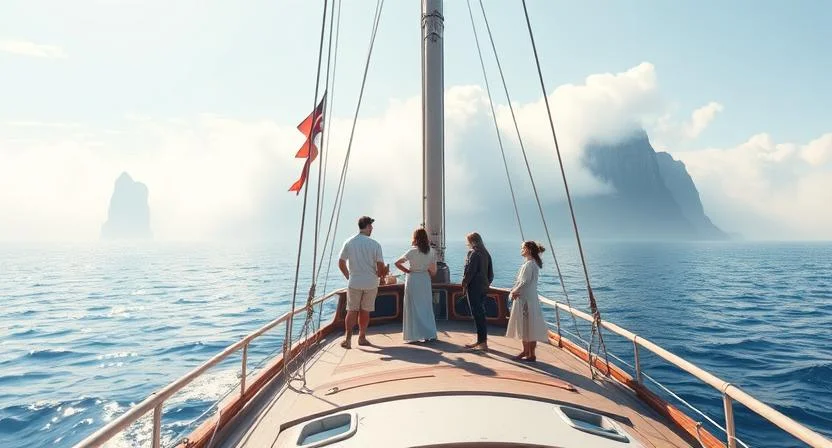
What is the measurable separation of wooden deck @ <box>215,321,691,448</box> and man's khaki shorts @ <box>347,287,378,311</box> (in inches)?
25.7

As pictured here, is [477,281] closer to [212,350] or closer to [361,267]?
[361,267]

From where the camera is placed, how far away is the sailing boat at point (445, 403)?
3129 millimetres

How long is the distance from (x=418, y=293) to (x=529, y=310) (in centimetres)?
185

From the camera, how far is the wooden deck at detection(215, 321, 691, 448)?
3.97 meters

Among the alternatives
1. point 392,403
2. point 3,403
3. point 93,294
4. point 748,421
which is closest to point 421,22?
point 392,403

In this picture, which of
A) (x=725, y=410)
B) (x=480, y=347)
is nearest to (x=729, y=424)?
(x=725, y=410)

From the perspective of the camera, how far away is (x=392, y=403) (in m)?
3.82

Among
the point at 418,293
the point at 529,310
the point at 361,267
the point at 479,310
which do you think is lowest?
the point at 479,310

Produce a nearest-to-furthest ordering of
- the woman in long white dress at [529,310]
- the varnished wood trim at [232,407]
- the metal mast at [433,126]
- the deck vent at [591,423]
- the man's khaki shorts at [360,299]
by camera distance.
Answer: the deck vent at [591,423]
the varnished wood trim at [232,407]
the woman in long white dress at [529,310]
the man's khaki shorts at [360,299]
the metal mast at [433,126]

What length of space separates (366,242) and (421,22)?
199 inches

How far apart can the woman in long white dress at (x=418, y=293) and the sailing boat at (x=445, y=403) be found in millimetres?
256

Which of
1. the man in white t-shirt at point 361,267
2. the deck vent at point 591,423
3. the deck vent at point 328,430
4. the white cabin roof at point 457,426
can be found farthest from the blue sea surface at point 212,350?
the deck vent at point 591,423

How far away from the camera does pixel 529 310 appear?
19.2 feet

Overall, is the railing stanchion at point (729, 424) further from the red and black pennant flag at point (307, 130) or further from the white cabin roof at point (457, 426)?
the red and black pennant flag at point (307, 130)
